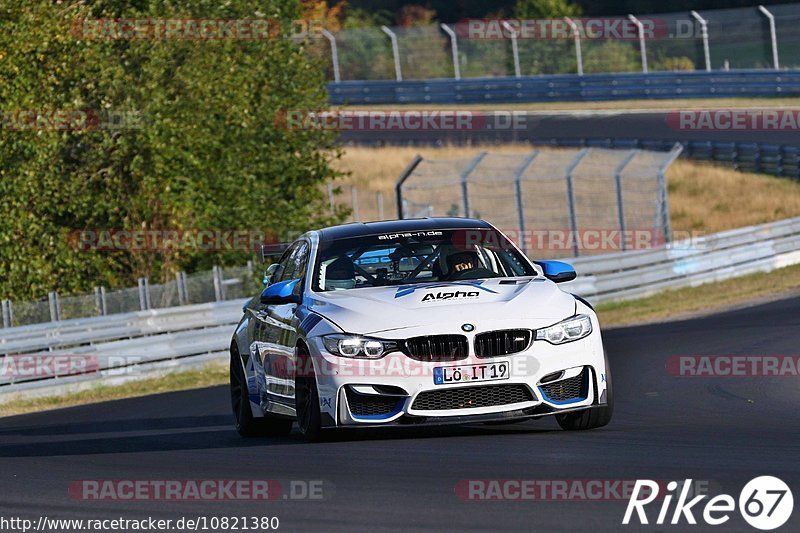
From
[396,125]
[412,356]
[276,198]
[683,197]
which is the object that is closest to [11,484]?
[412,356]

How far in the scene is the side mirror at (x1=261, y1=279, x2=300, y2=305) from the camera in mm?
10391

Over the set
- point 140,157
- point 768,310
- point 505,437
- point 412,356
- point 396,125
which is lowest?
point 396,125

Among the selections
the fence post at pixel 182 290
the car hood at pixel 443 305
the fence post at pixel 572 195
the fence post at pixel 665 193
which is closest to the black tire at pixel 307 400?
the car hood at pixel 443 305

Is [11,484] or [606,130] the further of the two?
[606,130]

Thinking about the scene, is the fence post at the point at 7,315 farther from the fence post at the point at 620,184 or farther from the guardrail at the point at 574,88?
the guardrail at the point at 574,88

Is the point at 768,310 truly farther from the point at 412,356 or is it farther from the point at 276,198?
the point at 412,356

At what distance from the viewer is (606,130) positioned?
42.9m

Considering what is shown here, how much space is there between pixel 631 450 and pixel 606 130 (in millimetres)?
34841

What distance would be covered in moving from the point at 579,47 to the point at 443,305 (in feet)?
130

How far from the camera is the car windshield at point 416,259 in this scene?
10.5m

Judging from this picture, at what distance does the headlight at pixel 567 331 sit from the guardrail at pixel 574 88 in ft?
110

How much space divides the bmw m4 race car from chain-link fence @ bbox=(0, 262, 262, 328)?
10726mm

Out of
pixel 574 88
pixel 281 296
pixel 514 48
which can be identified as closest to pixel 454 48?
pixel 514 48

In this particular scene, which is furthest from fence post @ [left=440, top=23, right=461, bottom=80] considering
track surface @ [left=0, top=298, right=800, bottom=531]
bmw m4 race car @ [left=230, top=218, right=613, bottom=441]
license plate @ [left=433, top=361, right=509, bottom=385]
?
Result: license plate @ [left=433, top=361, right=509, bottom=385]
